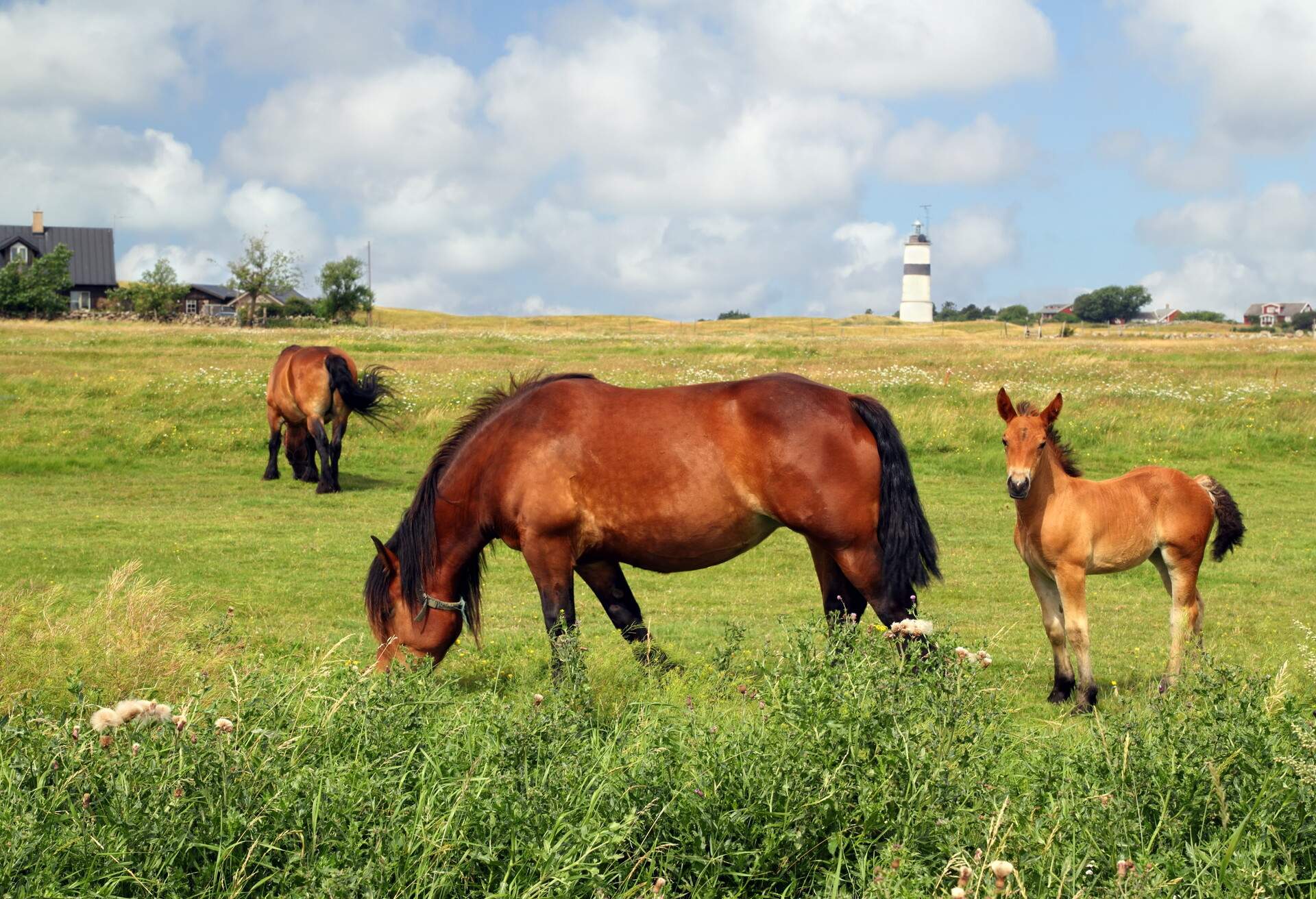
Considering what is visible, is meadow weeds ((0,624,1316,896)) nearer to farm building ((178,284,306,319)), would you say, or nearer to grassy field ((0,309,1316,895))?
grassy field ((0,309,1316,895))

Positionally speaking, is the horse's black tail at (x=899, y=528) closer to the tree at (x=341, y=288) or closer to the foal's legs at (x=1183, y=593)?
the foal's legs at (x=1183, y=593)

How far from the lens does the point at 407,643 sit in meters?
7.14

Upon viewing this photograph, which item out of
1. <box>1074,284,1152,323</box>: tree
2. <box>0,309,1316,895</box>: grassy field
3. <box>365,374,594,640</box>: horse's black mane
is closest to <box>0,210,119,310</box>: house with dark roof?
<box>0,309,1316,895</box>: grassy field

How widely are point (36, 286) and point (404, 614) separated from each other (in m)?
70.6

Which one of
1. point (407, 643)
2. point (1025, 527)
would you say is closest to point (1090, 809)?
point (1025, 527)

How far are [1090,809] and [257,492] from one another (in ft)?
51.1

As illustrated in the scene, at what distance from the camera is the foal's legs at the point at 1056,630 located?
750cm

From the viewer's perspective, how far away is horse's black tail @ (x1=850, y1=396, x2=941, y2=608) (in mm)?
6906

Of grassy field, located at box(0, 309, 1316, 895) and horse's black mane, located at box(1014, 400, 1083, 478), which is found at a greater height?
horse's black mane, located at box(1014, 400, 1083, 478)

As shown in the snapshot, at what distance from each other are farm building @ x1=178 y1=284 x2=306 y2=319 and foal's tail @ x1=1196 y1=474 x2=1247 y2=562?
84.9m

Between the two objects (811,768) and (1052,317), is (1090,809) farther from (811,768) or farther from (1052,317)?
(1052,317)

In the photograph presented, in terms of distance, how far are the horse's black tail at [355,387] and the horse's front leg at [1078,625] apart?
12359 millimetres

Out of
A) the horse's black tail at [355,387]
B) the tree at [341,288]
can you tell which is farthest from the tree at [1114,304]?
the horse's black tail at [355,387]

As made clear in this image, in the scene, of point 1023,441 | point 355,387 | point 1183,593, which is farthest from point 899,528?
point 355,387
